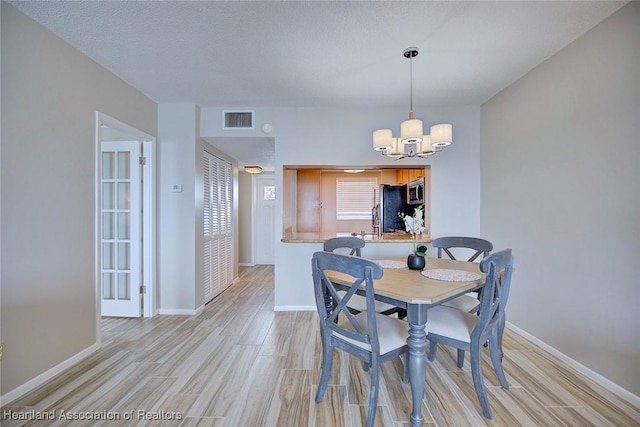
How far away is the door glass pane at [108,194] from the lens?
304cm

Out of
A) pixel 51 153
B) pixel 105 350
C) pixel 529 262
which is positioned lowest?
pixel 105 350

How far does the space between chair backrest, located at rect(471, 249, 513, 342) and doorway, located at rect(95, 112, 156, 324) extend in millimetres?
3230

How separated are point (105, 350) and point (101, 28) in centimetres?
254

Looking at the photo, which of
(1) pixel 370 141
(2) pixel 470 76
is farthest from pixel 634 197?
(1) pixel 370 141

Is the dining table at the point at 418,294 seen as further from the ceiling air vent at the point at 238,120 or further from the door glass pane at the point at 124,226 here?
the door glass pane at the point at 124,226

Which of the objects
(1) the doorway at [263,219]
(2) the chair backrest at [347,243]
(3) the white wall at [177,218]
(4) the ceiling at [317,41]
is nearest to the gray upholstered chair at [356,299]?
(2) the chair backrest at [347,243]

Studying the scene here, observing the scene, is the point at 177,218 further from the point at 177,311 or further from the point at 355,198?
the point at 355,198

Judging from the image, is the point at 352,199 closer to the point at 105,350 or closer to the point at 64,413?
the point at 105,350

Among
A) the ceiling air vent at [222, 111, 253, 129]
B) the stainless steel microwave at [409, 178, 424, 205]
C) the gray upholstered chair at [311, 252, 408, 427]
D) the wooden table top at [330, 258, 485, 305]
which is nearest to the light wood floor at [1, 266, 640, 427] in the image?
the gray upholstered chair at [311, 252, 408, 427]

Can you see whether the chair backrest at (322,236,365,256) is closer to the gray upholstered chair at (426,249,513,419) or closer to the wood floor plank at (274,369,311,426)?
the gray upholstered chair at (426,249,513,419)

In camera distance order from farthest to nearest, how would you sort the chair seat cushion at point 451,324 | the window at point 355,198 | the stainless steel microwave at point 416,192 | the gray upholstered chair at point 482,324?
1. the window at point 355,198
2. the stainless steel microwave at point 416,192
3. the chair seat cushion at point 451,324
4. the gray upholstered chair at point 482,324

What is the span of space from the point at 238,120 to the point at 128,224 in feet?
5.71

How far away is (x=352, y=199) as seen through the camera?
5.92 m

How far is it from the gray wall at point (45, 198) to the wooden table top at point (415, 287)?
78.9 inches
